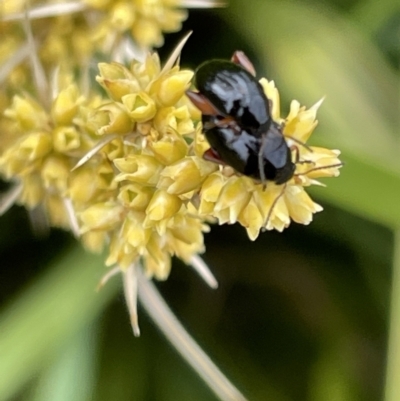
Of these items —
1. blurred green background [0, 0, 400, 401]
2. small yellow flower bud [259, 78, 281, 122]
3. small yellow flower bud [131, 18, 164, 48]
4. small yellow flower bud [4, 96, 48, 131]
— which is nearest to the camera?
small yellow flower bud [259, 78, 281, 122]

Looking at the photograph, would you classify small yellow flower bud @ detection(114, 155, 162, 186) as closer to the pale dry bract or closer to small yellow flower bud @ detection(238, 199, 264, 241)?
the pale dry bract

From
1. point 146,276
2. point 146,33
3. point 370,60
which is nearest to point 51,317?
point 146,276

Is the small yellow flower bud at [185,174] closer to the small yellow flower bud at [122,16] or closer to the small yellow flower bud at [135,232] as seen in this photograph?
the small yellow flower bud at [135,232]

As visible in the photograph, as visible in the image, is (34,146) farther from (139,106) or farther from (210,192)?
(210,192)

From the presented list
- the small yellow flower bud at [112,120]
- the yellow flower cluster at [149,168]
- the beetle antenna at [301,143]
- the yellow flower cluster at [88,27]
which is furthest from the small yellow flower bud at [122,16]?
the beetle antenna at [301,143]

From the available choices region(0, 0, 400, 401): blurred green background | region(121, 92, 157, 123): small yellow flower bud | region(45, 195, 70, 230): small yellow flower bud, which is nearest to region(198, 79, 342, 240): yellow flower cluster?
region(121, 92, 157, 123): small yellow flower bud

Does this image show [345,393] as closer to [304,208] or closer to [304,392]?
[304,392]
